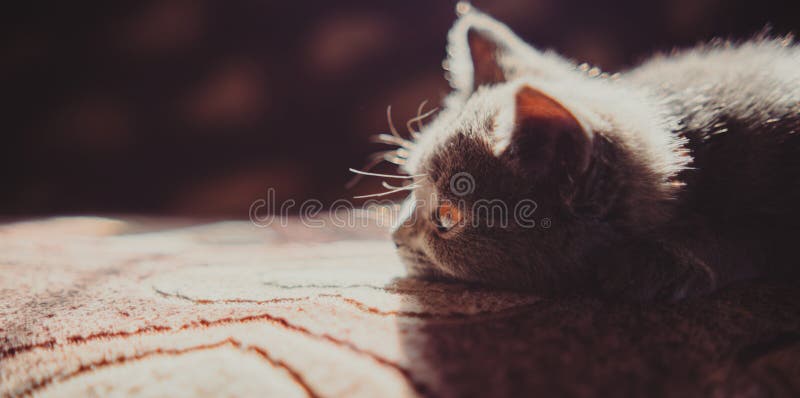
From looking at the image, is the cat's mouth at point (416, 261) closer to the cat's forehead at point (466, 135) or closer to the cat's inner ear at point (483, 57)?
the cat's forehead at point (466, 135)

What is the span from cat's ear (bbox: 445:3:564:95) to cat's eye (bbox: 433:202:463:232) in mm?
337

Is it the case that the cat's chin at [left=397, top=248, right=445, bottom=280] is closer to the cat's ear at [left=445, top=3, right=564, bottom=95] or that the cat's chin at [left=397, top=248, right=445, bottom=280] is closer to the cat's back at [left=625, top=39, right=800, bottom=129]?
the cat's ear at [left=445, top=3, right=564, bottom=95]

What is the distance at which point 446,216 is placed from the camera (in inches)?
28.6

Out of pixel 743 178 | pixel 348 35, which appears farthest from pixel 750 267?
pixel 348 35

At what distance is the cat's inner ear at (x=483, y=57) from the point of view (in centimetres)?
92

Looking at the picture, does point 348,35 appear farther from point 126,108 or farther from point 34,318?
point 34,318

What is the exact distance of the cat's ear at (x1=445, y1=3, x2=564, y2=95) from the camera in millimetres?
915

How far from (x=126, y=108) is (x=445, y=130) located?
1.73 m

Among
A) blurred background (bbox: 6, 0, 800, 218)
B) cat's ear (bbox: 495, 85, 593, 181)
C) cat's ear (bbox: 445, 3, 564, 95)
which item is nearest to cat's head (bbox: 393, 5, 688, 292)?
cat's ear (bbox: 495, 85, 593, 181)

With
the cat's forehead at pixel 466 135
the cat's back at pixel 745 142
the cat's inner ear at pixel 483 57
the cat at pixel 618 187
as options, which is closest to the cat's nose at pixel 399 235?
the cat at pixel 618 187

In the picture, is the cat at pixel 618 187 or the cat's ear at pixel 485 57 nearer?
the cat at pixel 618 187

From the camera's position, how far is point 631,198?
635 millimetres

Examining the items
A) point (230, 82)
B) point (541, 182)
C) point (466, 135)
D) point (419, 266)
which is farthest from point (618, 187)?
point (230, 82)

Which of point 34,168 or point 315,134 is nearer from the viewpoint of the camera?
point 34,168
